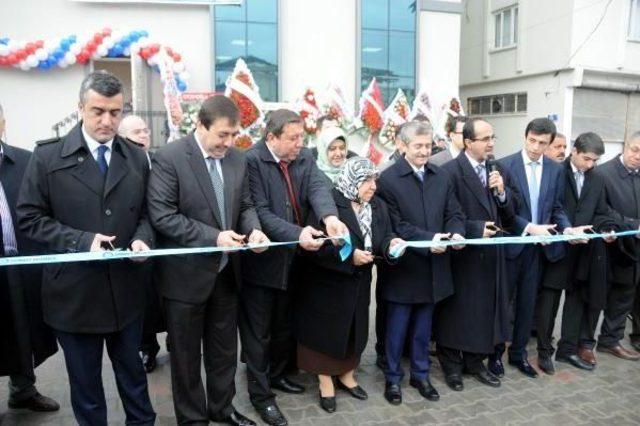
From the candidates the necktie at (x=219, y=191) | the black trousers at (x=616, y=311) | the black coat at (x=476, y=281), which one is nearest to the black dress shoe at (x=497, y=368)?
the black coat at (x=476, y=281)

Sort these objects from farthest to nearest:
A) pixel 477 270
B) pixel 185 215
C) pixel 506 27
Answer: pixel 506 27, pixel 477 270, pixel 185 215

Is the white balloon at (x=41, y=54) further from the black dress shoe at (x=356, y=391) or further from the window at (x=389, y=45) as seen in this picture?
the black dress shoe at (x=356, y=391)

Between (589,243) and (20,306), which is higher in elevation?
(589,243)

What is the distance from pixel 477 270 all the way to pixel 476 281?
87 millimetres

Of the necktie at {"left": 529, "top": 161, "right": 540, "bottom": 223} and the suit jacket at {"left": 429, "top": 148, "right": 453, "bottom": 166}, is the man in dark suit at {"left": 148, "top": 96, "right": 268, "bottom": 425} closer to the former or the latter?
the necktie at {"left": 529, "top": 161, "right": 540, "bottom": 223}

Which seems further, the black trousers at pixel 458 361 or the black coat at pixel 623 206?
the black coat at pixel 623 206

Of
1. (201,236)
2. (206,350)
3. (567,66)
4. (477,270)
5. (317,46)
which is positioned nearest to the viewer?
(201,236)

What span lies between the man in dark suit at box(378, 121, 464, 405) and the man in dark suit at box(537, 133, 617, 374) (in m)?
1.12

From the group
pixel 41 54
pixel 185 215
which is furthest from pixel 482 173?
pixel 41 54

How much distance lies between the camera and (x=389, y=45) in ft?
46.0

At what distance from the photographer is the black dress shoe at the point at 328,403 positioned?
12.4 ft

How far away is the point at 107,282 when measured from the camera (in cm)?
293

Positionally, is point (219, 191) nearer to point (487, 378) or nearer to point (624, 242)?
point (487, 378)

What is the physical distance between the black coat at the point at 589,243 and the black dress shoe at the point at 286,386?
226cm
